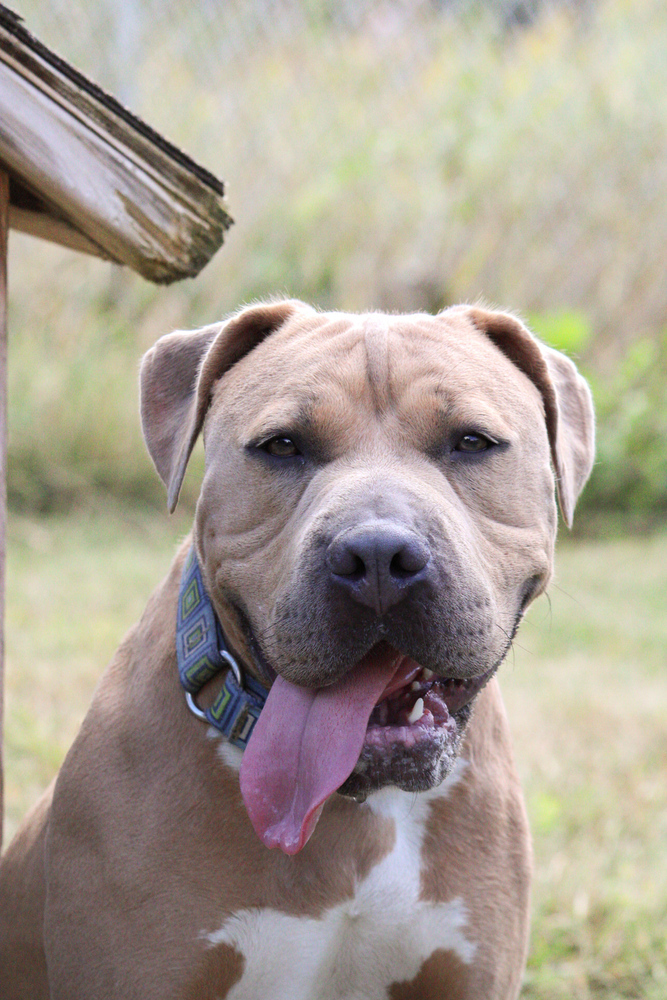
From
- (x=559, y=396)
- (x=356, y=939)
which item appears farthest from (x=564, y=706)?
(x=356, y=939)

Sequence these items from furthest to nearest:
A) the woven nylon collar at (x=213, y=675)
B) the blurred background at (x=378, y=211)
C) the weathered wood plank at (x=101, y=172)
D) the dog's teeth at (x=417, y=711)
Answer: the blurred background at (x=378, y=211) → the weathered wood plank at (x=101, y=172) → the woven nylon collar at (x=213, y=675) → the dog's teeth at (x=417, y=711)

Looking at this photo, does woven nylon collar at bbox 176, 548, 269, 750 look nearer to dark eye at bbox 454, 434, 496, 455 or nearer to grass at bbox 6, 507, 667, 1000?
dark eye at bbox 454, 434, 496, 455

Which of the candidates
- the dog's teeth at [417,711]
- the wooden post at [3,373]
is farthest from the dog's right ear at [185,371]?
the dog's teeth at [417,711]

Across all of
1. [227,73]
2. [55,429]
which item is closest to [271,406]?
[55,429]

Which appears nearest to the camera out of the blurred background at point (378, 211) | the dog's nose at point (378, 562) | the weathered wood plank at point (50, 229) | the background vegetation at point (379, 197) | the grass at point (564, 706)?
the dog's nose at point (378, 562)

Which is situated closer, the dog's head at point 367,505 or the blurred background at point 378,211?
the dog's head at point 367,505

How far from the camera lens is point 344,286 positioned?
848 centimetres

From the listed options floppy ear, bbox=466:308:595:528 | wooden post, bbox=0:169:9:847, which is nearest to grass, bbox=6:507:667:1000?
floppy ear, bbox=466:308:595:528

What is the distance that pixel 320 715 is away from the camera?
218cm

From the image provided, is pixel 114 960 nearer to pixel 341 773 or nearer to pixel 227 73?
pixel 341 773

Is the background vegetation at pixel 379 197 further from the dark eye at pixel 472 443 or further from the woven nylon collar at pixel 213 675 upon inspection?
the dark eye at pixel 472 443

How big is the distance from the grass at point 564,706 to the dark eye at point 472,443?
0.78m

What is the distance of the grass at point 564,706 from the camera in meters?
3.37

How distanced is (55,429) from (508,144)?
404 centimetres
